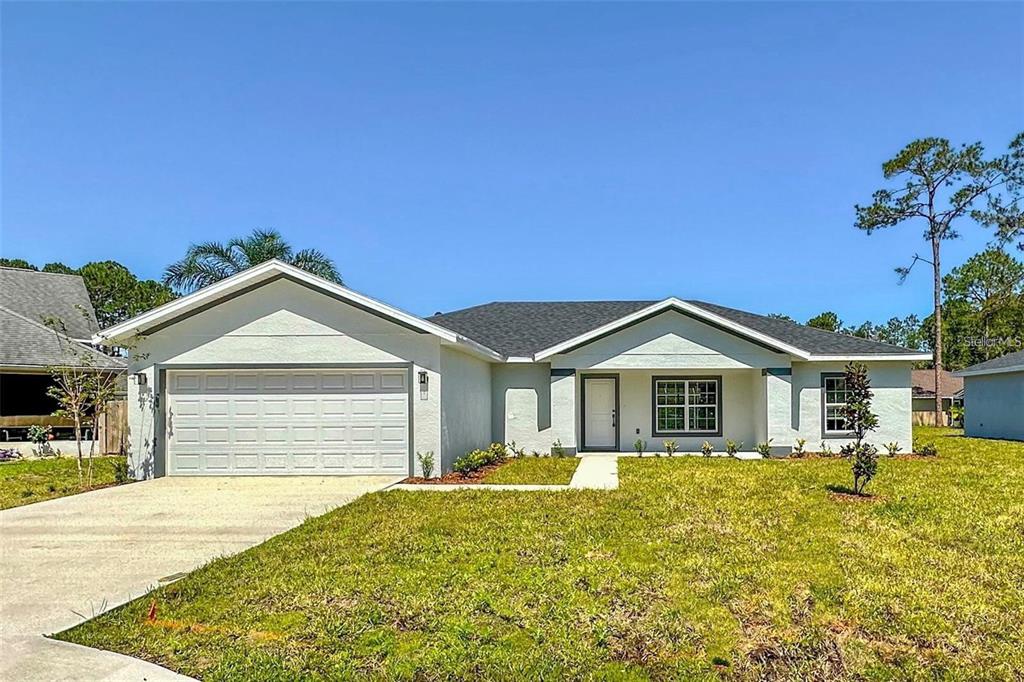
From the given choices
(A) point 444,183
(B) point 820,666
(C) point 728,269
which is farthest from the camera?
(C) point 728,269

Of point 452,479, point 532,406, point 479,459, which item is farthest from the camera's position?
point 532,406

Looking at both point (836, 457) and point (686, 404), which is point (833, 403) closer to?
point (836, 457)

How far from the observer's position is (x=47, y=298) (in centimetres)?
2819

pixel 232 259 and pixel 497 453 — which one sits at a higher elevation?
pixel 232 259

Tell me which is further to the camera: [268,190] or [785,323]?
[268,190]

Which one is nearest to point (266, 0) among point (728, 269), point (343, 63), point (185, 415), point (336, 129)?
point (343, 63)

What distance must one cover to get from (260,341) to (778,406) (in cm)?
1260

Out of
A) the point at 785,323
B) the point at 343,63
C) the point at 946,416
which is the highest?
the point at 343,63

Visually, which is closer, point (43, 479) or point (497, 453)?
point (43, 479)

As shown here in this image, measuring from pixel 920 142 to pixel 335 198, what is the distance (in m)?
28.9

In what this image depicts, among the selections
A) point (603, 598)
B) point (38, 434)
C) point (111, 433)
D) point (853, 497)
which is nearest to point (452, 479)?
point (853, 497)

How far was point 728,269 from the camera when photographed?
33531 mm

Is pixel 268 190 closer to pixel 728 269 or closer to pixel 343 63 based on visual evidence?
pixel 343 63

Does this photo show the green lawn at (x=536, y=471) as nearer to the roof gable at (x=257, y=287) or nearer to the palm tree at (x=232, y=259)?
the roof gable at (x=257, y=287)
